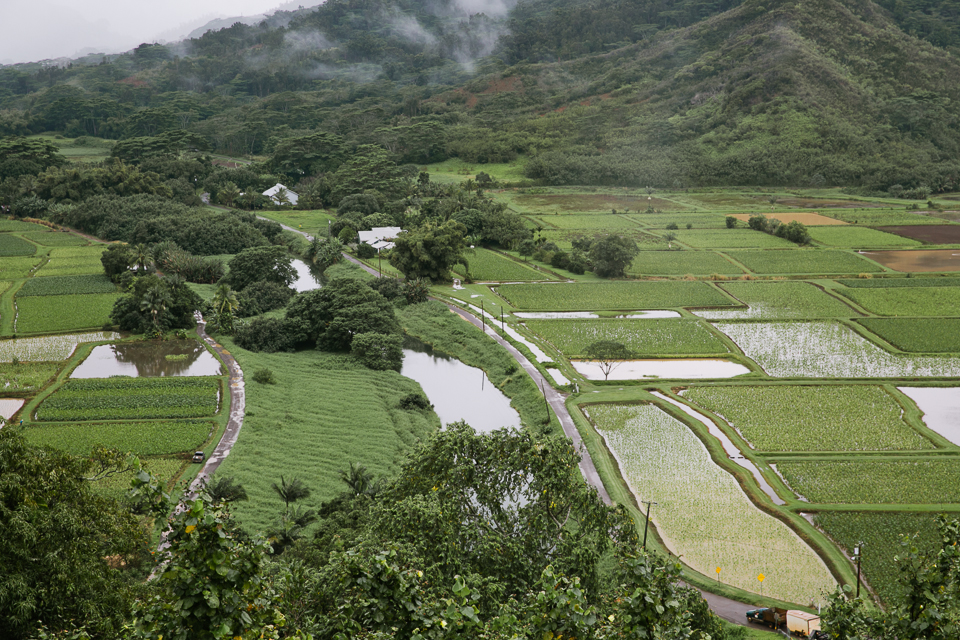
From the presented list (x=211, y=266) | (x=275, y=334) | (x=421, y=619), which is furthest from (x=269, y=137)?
(x=421, y=619)

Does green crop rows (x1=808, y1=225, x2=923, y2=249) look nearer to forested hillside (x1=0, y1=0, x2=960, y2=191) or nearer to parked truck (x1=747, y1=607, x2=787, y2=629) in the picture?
forested hillside (x1=0, y1=0, x2=960, y2=191)

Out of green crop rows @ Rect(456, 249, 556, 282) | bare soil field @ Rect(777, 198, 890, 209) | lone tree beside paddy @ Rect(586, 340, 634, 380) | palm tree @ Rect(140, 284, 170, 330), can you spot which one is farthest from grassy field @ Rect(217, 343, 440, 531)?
bare soil field @ Rect(777, 198, 890, 209)

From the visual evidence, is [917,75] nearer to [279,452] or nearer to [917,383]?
[917,383]

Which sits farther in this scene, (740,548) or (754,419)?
(754,419)

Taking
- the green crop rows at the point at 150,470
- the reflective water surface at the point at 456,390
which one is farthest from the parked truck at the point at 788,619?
the green crop rows at the point at 150,470

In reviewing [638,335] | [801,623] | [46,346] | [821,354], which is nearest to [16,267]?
[46,346]
